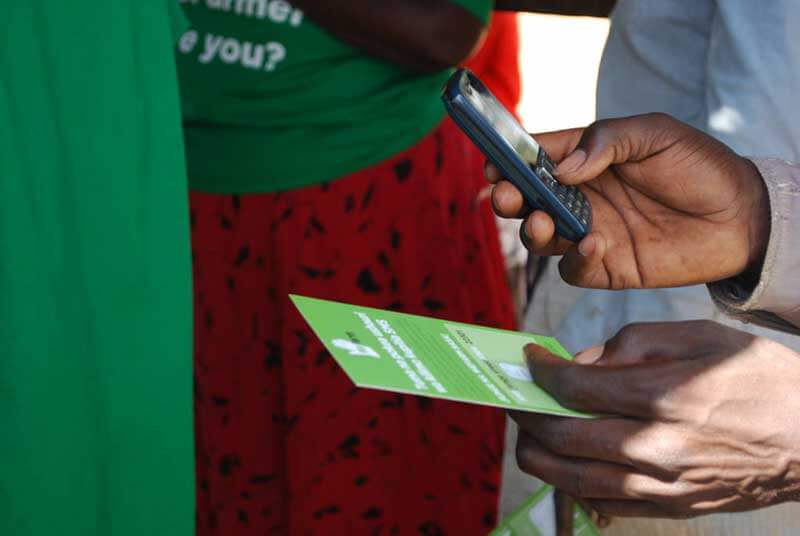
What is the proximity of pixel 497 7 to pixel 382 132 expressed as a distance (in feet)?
1.66

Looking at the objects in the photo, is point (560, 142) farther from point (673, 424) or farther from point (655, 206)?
point (673, 424)

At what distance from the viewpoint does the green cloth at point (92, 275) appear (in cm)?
94

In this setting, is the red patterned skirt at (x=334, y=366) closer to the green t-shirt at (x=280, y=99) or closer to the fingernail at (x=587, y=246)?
the green t-shirt at (x=280, y=99)

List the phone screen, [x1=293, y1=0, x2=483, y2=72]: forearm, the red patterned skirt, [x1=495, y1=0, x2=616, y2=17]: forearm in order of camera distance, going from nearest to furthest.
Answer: the phone screen < [x1=495, y1=0, x2=616, y2=17]: forearm < [x1=293, y1=0, x2=483, y2=72]: forearm < the red patterned skirt

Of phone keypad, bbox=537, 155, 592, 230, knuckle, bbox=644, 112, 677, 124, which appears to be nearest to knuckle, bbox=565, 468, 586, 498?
phone keypad, bbox=537, 155, 592, 230

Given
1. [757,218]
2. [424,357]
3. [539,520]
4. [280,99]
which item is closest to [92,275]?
[424,357]

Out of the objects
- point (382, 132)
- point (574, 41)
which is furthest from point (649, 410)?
point (574, 41)

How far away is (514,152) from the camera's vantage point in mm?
895

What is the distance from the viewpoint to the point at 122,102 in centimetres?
98

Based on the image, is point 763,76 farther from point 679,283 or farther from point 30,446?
point 30,446

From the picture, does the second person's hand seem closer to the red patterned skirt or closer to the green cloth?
the green cloth

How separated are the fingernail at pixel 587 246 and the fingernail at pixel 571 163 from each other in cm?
6

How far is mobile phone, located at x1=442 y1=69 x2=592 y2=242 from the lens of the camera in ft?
2.81

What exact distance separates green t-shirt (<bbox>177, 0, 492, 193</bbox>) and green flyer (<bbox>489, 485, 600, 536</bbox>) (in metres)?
0.75
